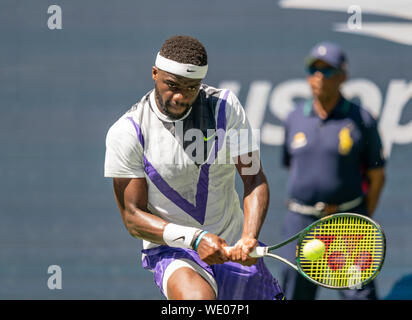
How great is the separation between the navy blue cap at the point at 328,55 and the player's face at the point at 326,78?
0.09 ft

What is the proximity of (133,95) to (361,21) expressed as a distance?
1.66 meters

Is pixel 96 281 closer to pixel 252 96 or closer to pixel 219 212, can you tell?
pixel 252 96

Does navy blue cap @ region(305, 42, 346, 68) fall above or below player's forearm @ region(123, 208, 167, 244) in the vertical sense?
above

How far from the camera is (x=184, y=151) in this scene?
4086mm

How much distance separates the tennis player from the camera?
12.9 feet

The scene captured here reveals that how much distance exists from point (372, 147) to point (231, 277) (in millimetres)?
1696

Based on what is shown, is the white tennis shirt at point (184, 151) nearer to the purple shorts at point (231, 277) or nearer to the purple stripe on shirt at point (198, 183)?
the purple stripe on shirt at point (198, 183)

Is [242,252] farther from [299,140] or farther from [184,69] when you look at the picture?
[299,140]

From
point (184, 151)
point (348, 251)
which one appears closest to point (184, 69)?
point (184, 151)

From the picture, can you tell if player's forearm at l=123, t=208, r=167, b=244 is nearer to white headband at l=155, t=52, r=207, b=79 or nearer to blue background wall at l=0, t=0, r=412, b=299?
white headband at l=155, t=52, r=207, b=79

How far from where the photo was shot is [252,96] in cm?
596

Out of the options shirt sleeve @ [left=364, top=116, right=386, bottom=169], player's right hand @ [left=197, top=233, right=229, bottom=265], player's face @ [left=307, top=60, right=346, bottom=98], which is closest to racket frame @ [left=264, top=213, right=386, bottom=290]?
player's right hand @ [left=197, top=233, right=229, bottom=265]
